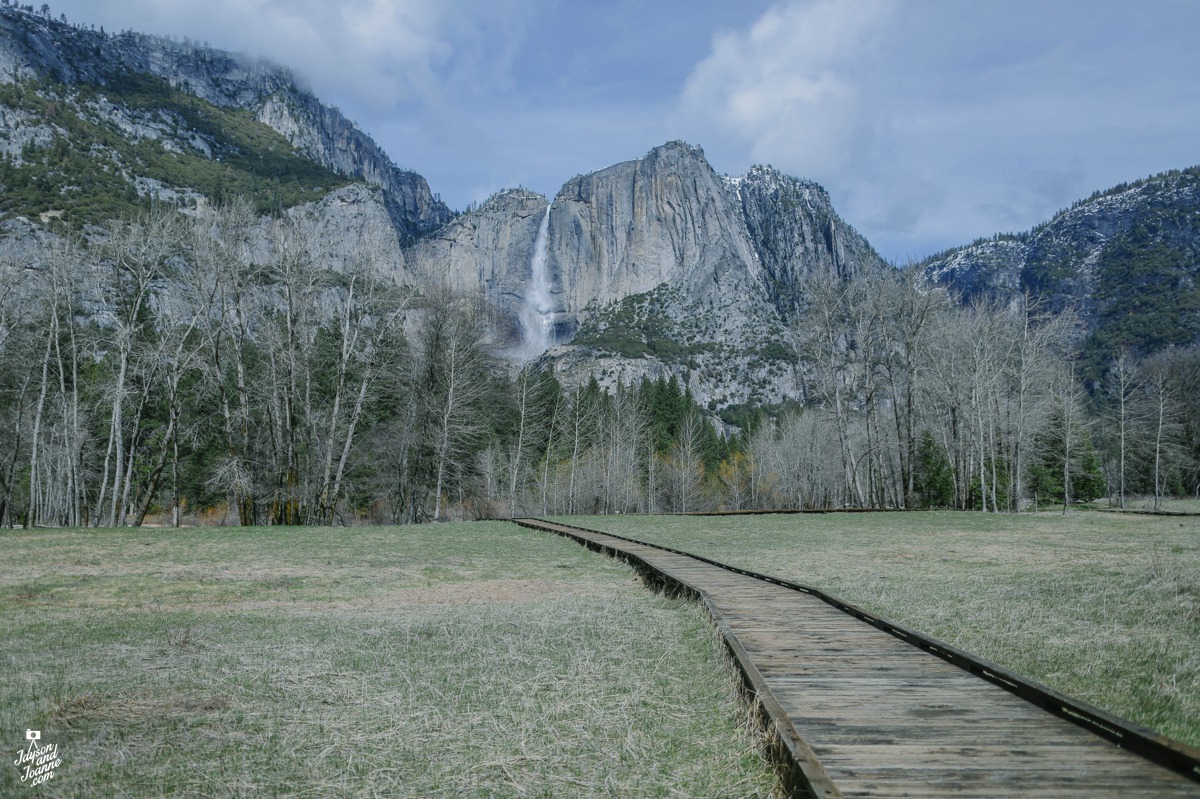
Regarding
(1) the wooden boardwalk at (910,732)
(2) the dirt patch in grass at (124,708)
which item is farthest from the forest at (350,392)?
(1) the wooden boardwalk at (910,732)

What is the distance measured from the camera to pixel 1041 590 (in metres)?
12.3

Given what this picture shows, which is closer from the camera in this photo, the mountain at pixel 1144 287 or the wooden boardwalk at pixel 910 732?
the wooden boardwalk at pixel 910 732

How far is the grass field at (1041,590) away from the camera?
6.70 metres

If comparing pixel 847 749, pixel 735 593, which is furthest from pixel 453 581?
pixel 847 749

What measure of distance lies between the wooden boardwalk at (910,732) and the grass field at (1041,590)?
4.05 ft

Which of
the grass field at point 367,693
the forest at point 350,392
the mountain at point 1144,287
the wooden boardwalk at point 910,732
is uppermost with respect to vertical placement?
the mountain at point 1144,287

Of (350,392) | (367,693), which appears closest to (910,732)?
(367,693)

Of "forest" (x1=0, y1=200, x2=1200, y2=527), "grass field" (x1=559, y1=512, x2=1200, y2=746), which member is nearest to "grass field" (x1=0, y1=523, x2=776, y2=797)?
"grass field" (x1=559, y1=512, x2=1200, y2=746)

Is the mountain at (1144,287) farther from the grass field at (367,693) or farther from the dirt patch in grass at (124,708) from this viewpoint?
the dirt patch in grass at (124,708)

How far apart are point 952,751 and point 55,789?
5.33m

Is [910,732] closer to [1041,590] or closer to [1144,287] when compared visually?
[1041,590]

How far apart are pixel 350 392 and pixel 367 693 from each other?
1409 inches

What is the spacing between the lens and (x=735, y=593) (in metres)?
11.7

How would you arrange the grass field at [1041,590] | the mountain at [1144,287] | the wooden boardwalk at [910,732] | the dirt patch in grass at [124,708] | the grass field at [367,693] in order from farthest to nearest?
the mountain at [1144,287] → the grass field at [1041,590] → the dirt patch in grass at [124,708] → the grass field at [367,693] → the wooden boardwalk at [910,732]
